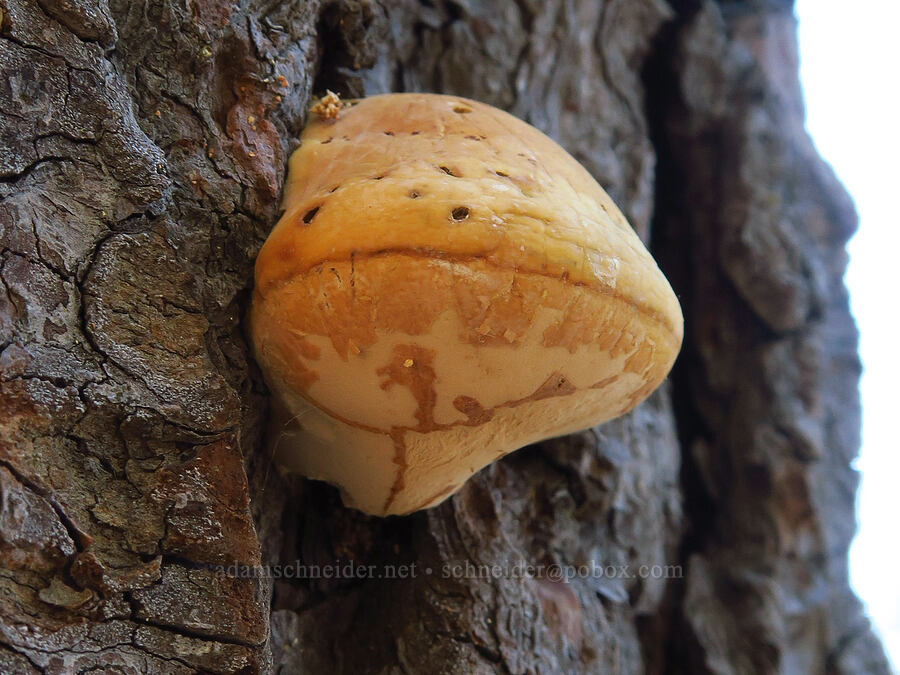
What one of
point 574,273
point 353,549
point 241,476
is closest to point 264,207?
point 241,476

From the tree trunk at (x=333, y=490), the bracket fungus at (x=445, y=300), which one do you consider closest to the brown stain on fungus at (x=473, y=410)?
the bracket fungus at (x=445, y=300)

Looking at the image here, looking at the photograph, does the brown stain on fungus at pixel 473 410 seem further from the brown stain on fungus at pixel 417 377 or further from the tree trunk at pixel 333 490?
the tree trunk at pixel 333 490

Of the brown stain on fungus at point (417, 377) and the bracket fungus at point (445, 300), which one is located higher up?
the bracket fungus at point (445, 300)

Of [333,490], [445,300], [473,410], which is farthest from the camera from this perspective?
[333,490]

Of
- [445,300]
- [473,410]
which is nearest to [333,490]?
[473,410]

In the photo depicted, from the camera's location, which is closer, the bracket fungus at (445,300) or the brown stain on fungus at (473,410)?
the bracket fungus at (445,300)

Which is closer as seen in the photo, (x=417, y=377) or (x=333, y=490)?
(x=417, y=377)

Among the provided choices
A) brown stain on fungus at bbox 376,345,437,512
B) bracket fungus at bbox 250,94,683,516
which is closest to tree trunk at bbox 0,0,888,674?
bracket fungus at bbox 250,94,683,516

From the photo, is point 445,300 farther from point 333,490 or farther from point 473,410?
point 333,490
